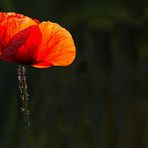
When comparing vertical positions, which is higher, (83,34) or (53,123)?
(83,34)

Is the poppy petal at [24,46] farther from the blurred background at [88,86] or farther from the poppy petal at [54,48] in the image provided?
the blurred background at [88,86]

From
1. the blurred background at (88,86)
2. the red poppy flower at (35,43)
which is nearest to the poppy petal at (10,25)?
the red poppy flower at (35,43)

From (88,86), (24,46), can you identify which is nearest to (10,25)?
(24,46)

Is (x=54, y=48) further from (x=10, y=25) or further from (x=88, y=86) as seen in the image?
(x=88, y=86)

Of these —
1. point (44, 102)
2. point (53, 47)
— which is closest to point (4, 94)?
point (44, 102)

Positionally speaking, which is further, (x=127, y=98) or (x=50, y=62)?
(x=127, y=98)

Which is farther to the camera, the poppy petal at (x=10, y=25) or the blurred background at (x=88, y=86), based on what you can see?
the blurred background at (x=88, y=86)

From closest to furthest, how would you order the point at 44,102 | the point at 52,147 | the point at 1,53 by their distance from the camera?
the point at 1,53, the point at 52,147, the point at 44,102

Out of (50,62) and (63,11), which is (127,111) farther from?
(50,62)
